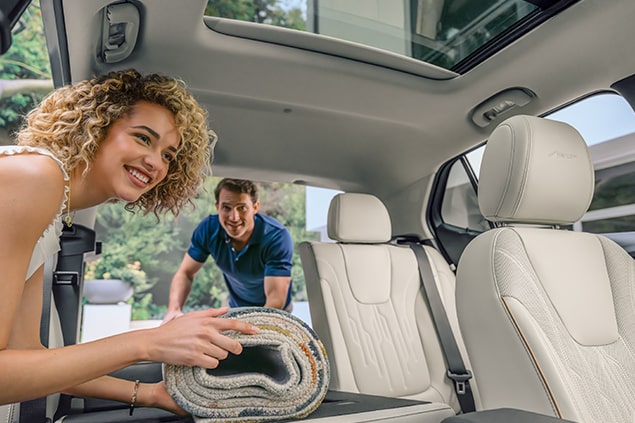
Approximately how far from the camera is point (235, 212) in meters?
3.18

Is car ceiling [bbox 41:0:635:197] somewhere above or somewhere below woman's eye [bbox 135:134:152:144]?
above

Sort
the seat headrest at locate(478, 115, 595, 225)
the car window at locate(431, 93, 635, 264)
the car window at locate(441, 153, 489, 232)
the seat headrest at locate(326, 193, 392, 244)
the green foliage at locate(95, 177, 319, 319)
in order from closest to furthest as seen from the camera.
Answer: the seat headrest at locate(478, 115, 595, 225) → the car window at locate(431, 93, 635, 264) → the seat headrest at locate(326, 193, 392, 244) → the car window at locate(441, 153, 489, 232) → the green foliage at locate(95, 177, 319, 319)

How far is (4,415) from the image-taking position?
46.5 inches

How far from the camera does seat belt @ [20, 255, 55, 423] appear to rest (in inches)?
48.2

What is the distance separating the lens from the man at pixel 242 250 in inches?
126

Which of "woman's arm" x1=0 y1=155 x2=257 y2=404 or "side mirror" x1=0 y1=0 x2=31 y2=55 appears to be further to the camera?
"woman's arm" x1=0 y1=155 x2=257 y2=404

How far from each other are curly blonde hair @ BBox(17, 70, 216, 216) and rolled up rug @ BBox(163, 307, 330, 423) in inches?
22.9

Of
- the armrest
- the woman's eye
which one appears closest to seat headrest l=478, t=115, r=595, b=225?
the armrest

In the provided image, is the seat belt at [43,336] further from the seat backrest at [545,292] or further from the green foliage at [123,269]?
the green foliage at [123,269]

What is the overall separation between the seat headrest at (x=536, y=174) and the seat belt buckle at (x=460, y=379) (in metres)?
1.15

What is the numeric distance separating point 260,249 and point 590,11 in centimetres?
229

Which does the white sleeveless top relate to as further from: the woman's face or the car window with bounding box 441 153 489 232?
the car window with bounding box 441 153 489 232

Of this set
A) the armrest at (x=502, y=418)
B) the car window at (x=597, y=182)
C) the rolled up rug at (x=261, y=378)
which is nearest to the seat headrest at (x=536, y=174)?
the car window at (x=597, y=182)

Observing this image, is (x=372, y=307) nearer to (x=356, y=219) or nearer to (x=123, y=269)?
(x=356, y=219)
